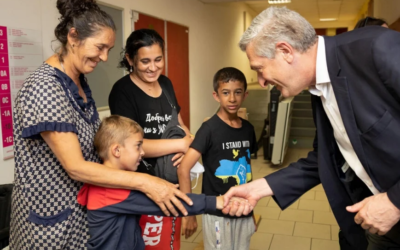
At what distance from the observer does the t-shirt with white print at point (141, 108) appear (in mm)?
1938

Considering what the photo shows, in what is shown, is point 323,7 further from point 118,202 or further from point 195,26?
point 118,202

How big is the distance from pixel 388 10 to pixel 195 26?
11.5ft

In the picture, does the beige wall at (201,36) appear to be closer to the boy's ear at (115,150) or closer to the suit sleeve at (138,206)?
the boy's ear at (115,150)

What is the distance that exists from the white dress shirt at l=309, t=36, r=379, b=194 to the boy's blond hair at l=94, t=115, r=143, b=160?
0.80m

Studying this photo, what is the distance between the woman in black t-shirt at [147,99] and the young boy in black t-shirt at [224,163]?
12 cm

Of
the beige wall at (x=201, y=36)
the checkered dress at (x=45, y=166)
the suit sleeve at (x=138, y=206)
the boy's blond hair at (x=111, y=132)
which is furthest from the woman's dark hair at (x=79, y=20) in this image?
the beige wall at (x=201, y=36)

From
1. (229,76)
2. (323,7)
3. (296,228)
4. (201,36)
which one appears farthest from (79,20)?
(323,7)

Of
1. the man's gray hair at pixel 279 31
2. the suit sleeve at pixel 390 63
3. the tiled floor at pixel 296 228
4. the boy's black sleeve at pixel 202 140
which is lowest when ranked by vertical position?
the tiled floor at pixel 296 228

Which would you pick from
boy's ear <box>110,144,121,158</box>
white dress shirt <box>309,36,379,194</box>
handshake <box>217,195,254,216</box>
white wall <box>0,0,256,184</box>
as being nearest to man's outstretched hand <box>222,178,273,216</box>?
handshake <box>217,195,254,216</box>

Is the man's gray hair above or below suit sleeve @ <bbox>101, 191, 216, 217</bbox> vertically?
above

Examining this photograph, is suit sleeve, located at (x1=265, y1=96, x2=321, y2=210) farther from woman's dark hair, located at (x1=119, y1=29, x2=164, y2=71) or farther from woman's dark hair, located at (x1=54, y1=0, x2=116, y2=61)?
woman's dark hair, located at (x1=54, y1=0, x2=116, y2=61)

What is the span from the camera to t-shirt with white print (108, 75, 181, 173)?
1.94 meters

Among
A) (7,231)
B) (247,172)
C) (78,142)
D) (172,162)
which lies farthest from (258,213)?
(78,142)

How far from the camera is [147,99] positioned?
6.56 ft
